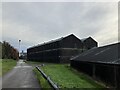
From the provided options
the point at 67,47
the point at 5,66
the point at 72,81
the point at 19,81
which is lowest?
the point at 5,66

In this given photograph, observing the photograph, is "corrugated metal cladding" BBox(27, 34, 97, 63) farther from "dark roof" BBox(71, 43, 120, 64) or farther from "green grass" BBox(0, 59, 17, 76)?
"dark roof" BBox(71, 43, 120, 64)

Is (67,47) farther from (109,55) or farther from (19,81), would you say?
(19,81)

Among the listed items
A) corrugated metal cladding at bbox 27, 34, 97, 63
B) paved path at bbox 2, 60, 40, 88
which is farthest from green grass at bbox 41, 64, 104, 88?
corrugated metal cladding at bbox 27, 34, 97, 63

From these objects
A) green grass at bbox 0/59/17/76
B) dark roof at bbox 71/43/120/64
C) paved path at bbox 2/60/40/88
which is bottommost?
green grass at bbox 0/59/17/76

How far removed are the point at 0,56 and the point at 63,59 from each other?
96.1ft

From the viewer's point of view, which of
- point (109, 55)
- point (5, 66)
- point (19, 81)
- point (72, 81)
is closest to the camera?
point (19, 81)

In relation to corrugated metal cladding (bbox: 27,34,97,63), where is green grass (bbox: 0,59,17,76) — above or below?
below

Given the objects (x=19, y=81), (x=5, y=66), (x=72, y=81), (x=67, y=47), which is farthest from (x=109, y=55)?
(x=67, y=47)

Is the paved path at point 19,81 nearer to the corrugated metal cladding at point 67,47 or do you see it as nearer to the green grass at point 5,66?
the green grass at point 5,66

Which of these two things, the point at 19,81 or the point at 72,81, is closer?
the point at 19,81

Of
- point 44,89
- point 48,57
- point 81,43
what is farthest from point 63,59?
point 44,89

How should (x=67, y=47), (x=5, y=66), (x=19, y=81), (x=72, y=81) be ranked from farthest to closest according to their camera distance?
(x=67, y=47) < (x=5, y=66) < (x=72, y=81) < (x=19, y=81)

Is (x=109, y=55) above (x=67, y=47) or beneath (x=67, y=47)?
beneath

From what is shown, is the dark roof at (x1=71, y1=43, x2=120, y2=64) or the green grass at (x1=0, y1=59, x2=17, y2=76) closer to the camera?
the dark roof at (x1=71, y1=43, x2=120, y2=64)
